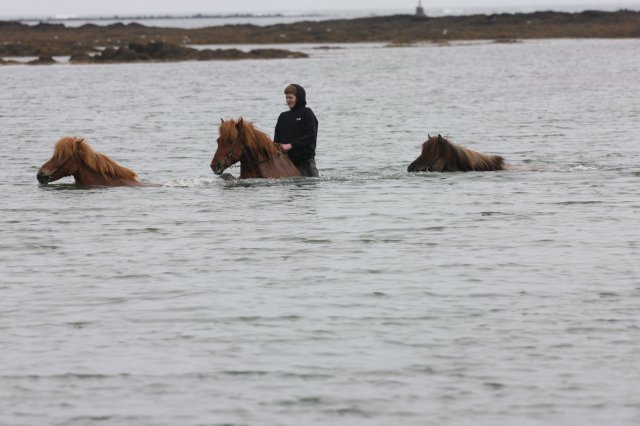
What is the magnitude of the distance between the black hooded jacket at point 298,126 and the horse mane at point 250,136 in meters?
0.37

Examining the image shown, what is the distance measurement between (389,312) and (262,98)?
41.7 meters

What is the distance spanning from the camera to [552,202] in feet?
60.2

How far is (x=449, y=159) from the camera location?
21000 millimetres

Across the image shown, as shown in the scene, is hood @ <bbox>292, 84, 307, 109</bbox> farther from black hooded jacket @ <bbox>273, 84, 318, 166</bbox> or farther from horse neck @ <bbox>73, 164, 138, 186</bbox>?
horse neck @ <bbox>73, 164, 138, 186</bbox>

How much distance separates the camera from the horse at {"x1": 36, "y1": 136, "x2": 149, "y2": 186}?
18.3m

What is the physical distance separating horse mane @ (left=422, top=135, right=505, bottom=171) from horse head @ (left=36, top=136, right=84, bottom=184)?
6.14 meters

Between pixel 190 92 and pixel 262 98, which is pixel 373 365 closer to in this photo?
pixel 262 98

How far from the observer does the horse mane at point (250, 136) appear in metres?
17.8

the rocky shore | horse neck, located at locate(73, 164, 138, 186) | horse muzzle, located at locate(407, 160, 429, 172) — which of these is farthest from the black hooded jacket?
the rocky shore

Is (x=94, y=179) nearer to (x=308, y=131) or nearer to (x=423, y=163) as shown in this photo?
(x=308, y=131)

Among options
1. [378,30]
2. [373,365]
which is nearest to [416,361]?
[373,365]

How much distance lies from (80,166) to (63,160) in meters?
0.28

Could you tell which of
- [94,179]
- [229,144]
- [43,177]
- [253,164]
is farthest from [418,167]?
[43,177]

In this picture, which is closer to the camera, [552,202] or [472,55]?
[552,202]
